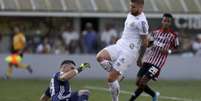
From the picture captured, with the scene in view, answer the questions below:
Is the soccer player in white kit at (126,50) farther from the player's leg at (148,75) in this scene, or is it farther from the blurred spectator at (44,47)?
the blurred spectator at (44,47)

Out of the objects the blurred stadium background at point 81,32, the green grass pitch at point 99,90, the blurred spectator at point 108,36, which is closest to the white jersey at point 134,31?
the green grass pitch at point 99,90

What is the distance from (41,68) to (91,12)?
5.96 metres

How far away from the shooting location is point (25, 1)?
3422 centimetres

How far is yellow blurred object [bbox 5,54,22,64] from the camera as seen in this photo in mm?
28297

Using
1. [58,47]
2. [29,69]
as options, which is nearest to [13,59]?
[29,69]

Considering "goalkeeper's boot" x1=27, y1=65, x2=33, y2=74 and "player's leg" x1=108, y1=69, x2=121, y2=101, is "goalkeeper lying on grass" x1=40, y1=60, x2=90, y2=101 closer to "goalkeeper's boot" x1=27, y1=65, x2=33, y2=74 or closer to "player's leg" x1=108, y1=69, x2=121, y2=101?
"player's leg" x1=108, y1=69, x2=121, y2=101

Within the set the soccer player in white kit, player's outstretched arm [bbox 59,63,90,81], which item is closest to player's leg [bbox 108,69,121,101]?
the soccer player in white kit

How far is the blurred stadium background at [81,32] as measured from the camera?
94.1 feet

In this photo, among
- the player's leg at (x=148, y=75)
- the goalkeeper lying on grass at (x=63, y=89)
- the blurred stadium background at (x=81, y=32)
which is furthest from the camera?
the blurred stadium background at (x=81, y=32)

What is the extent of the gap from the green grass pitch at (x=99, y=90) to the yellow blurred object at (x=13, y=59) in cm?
97

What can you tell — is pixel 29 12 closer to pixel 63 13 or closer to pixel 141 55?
pixel 63 13

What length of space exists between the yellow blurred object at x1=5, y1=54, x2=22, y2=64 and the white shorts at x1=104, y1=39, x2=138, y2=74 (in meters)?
13.4

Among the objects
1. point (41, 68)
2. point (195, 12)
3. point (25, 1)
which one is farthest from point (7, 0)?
point (195, 12)

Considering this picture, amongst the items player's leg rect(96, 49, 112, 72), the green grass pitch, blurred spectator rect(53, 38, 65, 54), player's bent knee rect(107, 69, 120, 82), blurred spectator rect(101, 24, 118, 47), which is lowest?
the green grass pitch
